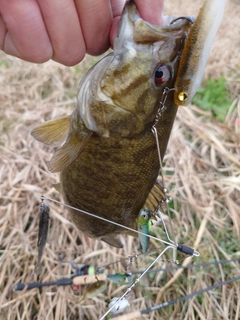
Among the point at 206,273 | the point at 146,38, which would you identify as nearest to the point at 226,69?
the point at 206,273

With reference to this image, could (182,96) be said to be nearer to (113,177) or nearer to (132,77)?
(132,77)

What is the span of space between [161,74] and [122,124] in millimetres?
226

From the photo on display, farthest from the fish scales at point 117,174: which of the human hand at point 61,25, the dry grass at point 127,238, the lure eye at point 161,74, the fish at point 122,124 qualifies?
the dry grass at point 127,238

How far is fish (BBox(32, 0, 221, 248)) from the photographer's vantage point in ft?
3.84

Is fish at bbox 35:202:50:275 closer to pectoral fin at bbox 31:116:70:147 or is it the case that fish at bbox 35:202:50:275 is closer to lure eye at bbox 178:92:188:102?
pectoral fin at bbox 31:116:70:147

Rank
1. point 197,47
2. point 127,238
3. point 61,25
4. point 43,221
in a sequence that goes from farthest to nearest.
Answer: point 127,238, point 43,221, point 61,25, point 197,47

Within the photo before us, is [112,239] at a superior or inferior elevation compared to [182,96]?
inferior

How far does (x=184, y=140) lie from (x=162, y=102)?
6.34 feet

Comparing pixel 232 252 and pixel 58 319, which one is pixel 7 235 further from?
pixel 232 252

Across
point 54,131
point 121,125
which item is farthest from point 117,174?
point 54,131

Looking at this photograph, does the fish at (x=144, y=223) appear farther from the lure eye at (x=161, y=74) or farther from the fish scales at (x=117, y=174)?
the lure eye at (x=161, y=74)

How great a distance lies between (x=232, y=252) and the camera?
100 inches

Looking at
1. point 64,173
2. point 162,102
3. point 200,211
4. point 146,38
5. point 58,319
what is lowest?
point 58,319

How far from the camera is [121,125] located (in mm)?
1308
